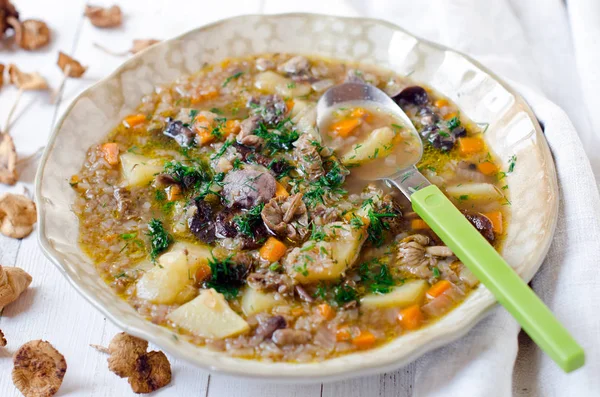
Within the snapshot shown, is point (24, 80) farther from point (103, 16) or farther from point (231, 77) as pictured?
point (231, 77)

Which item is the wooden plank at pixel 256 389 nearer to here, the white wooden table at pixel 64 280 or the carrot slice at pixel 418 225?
the white wooden table at pixel 64 280

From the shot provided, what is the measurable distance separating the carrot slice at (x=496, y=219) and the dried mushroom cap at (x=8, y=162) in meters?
3.85

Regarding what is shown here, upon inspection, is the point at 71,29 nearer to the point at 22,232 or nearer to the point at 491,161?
the point at 22,232

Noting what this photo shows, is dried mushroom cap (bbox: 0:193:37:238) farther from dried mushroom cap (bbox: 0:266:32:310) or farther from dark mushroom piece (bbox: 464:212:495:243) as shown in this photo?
dark mushroom piece (bbox: 464:212:495:243)

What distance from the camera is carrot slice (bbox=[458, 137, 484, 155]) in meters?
5.25

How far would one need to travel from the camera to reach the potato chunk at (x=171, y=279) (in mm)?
4184

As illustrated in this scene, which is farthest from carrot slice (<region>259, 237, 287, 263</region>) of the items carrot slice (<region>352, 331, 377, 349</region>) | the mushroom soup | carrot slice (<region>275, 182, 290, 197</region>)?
carrot slice (<region>352, 331, 377, 349</region>)

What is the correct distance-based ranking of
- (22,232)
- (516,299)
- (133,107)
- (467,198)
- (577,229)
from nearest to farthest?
(516,299) < (577,229) < (467,198) < (22,232) < (133,107)

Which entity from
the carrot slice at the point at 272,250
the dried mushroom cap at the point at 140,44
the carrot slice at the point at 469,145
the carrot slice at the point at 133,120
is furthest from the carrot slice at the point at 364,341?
the dried mushroom cap at the point at 140,44

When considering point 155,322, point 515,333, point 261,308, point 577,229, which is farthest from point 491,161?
point 155,322

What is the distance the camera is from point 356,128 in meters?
5.46

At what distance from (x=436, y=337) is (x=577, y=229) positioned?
4.58 feet

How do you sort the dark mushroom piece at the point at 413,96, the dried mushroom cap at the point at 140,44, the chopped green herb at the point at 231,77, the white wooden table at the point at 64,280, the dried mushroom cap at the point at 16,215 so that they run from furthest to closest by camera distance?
the dried mushroom cap at the point at 140,44 → the chopped green herb at the point at 231,77 → the dark mushroom piece at the point at 413,96 → the dried mushroom cap at the point at 16,215 → the white wooden table at the point at 64,280

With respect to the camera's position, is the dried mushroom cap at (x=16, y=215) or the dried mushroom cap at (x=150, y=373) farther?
the dried mushroom cap at (x=16, y=215)
